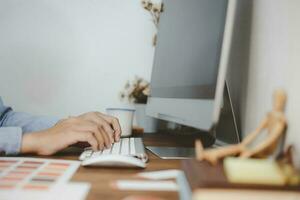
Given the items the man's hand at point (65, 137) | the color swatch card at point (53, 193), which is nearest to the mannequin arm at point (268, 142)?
the color swatch card at point (53, 193)

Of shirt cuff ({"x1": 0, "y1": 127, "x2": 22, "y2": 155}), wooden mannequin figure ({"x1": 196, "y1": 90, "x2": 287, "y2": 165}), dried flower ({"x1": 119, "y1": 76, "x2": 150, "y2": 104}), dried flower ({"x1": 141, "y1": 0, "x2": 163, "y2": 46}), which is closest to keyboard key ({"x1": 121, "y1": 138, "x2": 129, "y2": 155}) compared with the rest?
shirt cuff ({"x1": 0, "y1": 127, "x2": 22, "y2": 155})

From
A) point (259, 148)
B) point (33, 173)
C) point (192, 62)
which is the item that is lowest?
point (33, 173)

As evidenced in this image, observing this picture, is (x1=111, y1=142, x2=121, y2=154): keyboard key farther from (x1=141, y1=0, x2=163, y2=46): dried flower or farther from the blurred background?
(x1=141, y1=0, x2=163, y2=46): dried flower

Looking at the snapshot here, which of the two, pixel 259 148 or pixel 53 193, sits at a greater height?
pixel 259 148

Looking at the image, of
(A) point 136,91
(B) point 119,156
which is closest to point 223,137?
(B) point 119,156

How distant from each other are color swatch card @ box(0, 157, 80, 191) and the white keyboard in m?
0.04

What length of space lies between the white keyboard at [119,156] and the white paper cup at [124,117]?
0.64 ft

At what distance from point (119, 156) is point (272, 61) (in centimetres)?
35

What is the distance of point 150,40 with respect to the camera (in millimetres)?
1552

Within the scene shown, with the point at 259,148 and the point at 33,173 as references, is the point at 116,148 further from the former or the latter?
the point at 259,148

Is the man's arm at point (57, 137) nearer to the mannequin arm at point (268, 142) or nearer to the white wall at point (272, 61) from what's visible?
the white wall at point (272, 61)

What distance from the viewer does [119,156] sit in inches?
27.1

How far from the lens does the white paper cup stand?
1.20 meters

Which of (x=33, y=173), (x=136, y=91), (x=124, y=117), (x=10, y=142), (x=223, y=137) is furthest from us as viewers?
(x=136, y=91)
